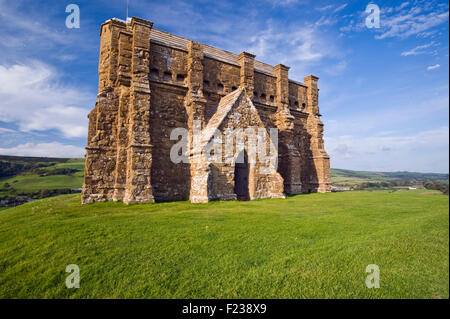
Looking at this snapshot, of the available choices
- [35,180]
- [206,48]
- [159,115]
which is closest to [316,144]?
[206,48]

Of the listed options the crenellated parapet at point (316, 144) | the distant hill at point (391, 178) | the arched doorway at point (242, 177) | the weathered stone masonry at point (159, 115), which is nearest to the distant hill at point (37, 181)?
the distant hill at point (391, 178)

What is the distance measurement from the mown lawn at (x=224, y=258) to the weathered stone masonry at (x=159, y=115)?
5.20 meters

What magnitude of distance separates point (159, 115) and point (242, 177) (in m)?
7.01

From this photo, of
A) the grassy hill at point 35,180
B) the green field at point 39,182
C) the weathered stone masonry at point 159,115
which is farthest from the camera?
the green field at point 39,182

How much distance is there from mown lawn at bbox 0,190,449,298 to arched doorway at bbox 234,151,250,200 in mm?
6822

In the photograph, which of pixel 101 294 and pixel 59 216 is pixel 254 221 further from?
pixel 59 216

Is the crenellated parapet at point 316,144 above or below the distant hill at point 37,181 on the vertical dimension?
above

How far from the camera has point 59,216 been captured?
28.8 ft

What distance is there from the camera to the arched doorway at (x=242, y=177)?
14386 millimetres

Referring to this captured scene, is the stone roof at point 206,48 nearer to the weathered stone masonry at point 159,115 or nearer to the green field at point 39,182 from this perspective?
the weathered stone masonry at point 159,115

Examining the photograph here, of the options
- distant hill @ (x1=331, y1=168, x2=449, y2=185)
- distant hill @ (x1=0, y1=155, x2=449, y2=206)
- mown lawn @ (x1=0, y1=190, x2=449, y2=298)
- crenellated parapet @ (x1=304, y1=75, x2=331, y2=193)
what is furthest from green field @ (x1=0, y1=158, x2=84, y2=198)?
distant hill @ (x1=331, y1=168, x2=449, y2=185)

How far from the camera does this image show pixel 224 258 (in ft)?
16.4

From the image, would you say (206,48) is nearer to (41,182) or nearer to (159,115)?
(159,115)
